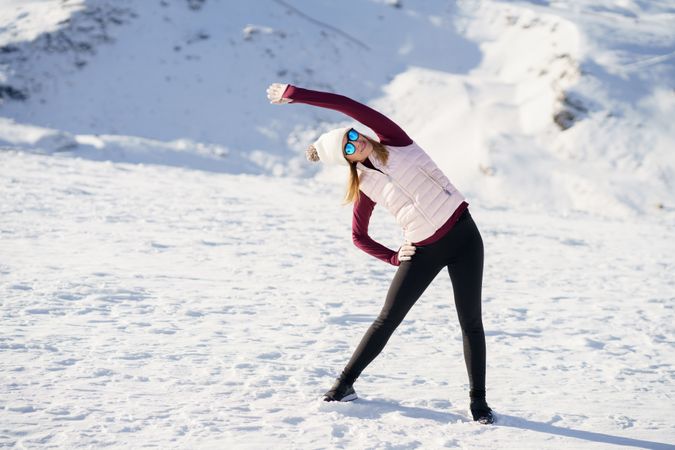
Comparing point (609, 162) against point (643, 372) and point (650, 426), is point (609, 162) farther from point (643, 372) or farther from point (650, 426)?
point (650, 426)

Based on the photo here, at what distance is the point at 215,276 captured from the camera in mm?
7020

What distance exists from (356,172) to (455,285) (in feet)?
2.74


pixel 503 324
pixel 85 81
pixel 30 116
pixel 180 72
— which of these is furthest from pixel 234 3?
pixel 503 324

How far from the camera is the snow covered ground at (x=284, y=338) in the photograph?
3592 mm

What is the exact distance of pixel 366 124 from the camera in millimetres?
3562

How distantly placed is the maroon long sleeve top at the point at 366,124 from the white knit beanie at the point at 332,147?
0.12 m

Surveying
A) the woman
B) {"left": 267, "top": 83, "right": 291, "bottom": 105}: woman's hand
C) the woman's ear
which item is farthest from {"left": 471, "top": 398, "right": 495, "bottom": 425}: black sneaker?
{"left": 267, "top": 83, "right": 291, "bottom": 105}: woman's hand

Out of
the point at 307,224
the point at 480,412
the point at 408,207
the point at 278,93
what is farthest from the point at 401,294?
the point at 307,224

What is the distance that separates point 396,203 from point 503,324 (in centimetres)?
291

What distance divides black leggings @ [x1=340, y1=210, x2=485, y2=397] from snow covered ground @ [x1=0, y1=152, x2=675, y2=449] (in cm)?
38

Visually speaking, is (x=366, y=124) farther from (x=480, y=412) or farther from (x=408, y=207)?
(x=480, y=412)

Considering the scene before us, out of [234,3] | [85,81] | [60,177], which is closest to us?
[60,177]

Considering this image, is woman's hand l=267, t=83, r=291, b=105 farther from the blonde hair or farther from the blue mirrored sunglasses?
the blonde hair

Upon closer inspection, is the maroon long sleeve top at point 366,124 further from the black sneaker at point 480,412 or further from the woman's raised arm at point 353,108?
the black sneaker at point 480,412
